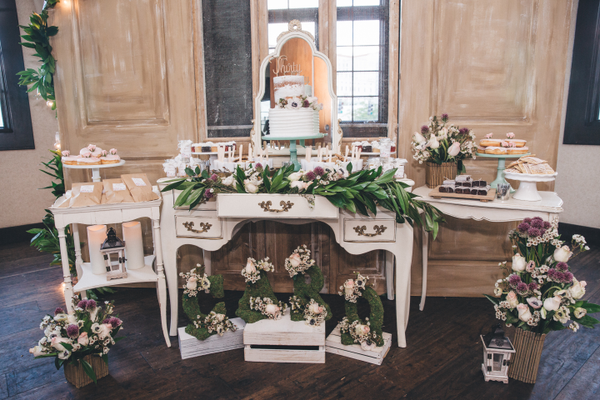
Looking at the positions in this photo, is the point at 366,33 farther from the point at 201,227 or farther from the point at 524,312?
the point at 524,312

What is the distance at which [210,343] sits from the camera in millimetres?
2357

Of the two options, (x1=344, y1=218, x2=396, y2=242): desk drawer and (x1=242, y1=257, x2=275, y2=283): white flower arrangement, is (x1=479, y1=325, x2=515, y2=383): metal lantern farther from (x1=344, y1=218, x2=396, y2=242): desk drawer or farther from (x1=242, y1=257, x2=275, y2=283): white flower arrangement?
(x1=242, y1=257, x2=275, y2=283): white flower arrangement

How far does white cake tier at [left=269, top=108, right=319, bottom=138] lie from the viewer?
8.24 feet

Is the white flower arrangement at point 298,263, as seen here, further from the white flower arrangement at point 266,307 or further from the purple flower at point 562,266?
the purple flower at point 562,266

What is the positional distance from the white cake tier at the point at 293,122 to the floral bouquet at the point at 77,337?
145 centimetres

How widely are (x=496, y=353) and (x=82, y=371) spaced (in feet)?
6.89

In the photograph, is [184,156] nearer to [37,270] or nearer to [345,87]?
[345,87]

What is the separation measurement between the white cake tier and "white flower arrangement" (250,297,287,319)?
1.00 meters

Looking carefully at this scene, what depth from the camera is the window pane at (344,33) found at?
110 inches

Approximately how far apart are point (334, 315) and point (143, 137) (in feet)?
6.33

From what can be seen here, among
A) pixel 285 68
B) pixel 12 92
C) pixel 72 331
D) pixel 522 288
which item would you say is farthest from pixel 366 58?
pixel 12 92

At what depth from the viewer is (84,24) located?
2973mm

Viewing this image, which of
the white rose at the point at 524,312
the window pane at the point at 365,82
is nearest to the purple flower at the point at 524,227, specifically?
the white rose at the point at 524,312

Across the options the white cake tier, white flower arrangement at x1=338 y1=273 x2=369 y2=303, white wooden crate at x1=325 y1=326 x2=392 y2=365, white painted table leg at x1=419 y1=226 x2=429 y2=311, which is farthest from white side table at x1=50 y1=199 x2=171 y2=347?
white painted table leg at x1=419 y1=226 x2=429 y2=311
